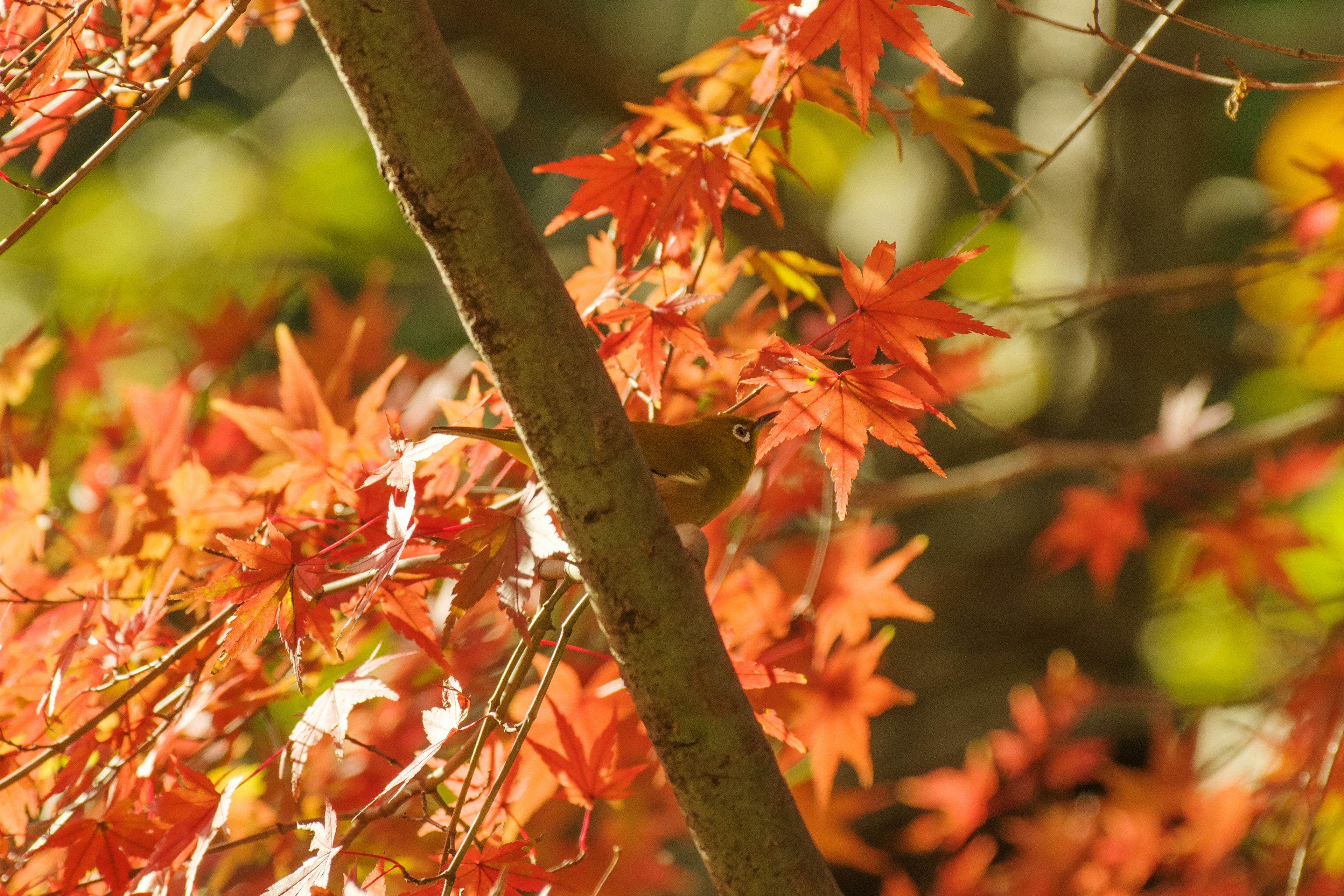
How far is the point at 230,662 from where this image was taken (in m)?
0.72

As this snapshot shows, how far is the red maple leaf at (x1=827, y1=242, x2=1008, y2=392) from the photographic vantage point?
753 mm

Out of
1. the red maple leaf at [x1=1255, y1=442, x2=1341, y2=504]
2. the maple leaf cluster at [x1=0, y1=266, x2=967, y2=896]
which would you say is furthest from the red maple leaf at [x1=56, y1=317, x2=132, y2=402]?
the red maple leaf at [x1=1255, y1=442, x2=1341, y2=504]

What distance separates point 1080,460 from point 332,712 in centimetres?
126

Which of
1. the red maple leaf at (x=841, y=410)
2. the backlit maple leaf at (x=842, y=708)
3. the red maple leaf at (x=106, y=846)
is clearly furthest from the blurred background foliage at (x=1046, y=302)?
the red maple leaf at (x=106, y=846)

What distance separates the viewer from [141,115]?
68 centimetres

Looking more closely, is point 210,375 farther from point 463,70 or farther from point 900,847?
point 463,70

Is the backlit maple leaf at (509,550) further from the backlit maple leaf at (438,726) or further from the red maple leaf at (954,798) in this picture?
the red maple leaf at (954,798)

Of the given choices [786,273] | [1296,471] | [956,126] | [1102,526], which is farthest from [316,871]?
[1296,471]

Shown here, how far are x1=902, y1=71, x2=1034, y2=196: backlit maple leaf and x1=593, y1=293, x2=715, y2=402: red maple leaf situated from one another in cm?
35

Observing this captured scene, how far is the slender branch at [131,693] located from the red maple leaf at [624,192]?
0.46 metres

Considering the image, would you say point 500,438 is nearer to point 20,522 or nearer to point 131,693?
point 131,693

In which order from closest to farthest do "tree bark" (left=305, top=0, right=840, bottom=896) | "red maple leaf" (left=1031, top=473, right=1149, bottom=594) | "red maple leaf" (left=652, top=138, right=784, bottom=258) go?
"tree bark" (left=305, top=0, right=840, bottom=896), "red maple leaf" (left=652, top=138, right=784, bottom=258), "red maple leaf" (left=1031, top=473, right=1149, bottom=594)

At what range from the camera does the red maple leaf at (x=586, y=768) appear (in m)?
0.89

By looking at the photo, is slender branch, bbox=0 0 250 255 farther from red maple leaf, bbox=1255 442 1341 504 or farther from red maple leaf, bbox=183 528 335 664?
red maple leaf, bbox=1255 442 1341 504
